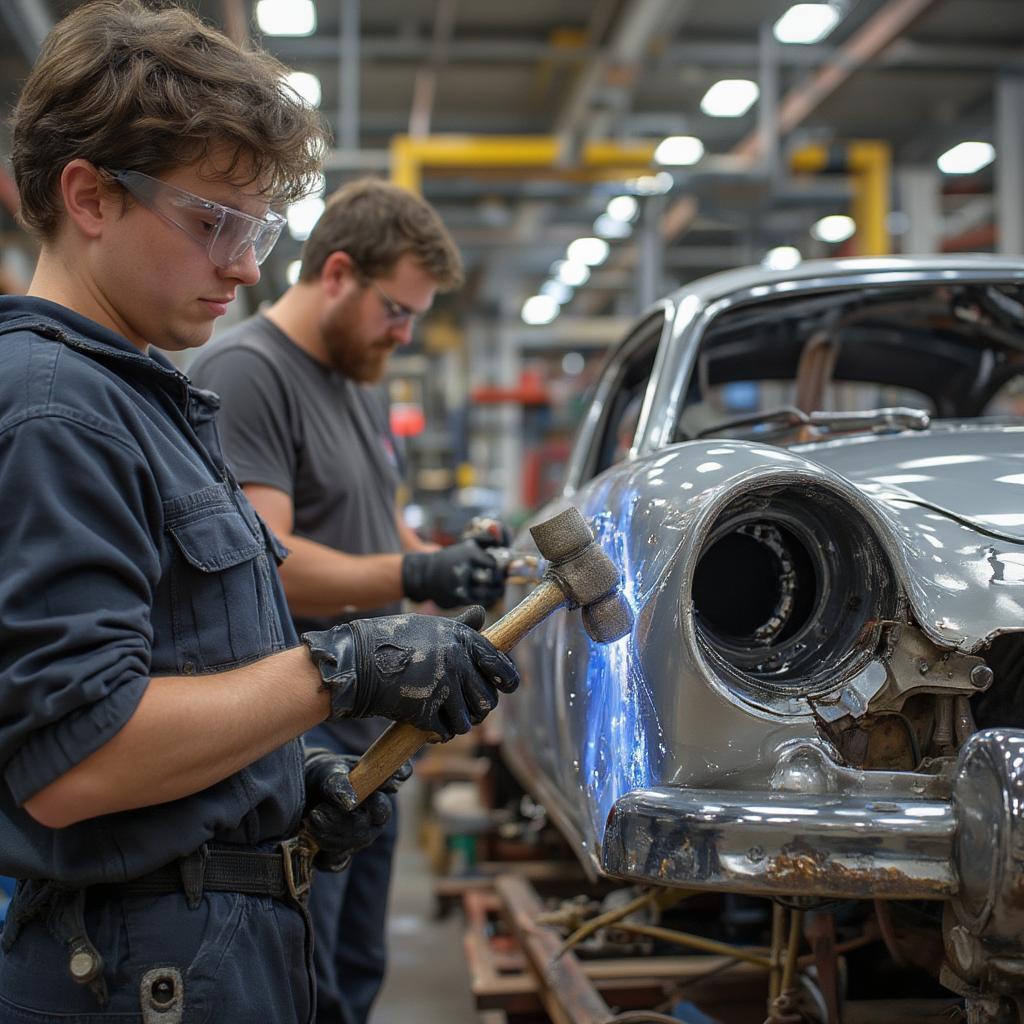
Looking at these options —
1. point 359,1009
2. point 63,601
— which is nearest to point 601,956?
point 359,1009

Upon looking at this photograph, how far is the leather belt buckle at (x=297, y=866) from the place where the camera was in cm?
144

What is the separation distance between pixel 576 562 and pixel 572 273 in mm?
13289

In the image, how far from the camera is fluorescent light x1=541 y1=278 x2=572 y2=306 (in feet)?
50.1

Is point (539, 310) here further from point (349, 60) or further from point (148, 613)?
point (148, 613)

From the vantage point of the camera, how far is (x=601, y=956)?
9.41 ft

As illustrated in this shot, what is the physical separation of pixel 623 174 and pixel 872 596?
6.76 meters

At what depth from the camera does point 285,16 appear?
23.3 ft

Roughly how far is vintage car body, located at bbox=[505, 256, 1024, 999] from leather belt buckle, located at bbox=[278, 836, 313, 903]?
1.29 ft

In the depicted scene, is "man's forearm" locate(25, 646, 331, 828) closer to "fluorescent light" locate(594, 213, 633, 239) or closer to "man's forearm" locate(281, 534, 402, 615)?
"man's forearm" locate(281, 534, 402, 615)

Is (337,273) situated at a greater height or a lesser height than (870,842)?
greater

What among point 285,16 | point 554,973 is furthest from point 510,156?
point 554,973

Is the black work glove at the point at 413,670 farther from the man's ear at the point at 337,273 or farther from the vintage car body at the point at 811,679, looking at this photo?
the man's ear at the point at 337,273

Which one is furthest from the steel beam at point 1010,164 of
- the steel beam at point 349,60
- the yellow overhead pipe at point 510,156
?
the steel beam at point 349,60

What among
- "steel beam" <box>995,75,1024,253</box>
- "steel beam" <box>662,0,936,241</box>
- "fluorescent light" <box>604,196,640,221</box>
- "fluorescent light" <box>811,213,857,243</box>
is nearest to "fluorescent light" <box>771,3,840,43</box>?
"steel beam" <box>662,0,936,241</box>
